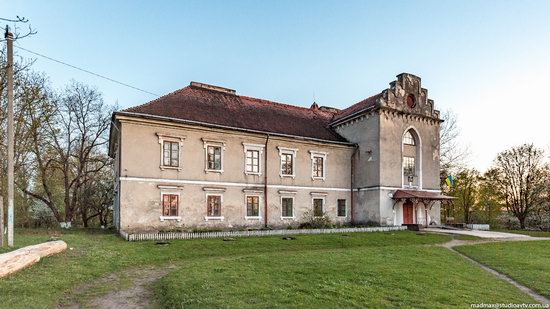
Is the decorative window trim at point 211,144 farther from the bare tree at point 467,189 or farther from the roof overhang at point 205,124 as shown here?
the bare tree at point 467,189

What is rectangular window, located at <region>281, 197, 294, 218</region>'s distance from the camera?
23.8m

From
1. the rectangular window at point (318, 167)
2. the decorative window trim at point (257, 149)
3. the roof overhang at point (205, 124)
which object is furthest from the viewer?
the rectangular window at point (318, 167)

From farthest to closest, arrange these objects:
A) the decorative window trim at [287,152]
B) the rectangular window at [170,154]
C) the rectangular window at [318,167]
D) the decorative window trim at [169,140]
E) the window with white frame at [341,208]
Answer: the window with white frame at [341,208] < the rectangular window at [318,167] < the decorative window trim at [287,152] < the rectangular window at [170,154] < the decorative window trim at [169,140]

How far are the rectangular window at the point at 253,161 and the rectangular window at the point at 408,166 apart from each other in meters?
11.2

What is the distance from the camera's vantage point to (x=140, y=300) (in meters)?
7.81

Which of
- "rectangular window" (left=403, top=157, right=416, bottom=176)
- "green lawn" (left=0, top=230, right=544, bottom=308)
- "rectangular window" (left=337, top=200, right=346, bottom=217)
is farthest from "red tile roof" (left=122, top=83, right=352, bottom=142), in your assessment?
"green lawn" (left=0, top=230, right=544, bottom=308)

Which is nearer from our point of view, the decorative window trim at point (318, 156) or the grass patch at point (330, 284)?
the grass patch at point (330, 284)

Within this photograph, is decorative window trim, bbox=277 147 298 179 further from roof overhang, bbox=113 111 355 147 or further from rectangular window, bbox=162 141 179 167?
rectangular window, bbox=162 141 179 167

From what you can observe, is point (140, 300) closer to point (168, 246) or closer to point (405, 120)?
point (168, 246)

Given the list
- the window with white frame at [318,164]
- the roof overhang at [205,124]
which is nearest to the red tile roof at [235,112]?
the roof overhang at [205,124]

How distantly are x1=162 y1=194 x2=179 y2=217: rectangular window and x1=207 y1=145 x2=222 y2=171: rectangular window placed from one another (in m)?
2.78

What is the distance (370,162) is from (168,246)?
52.8ft

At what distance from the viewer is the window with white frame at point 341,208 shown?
26.2 meters

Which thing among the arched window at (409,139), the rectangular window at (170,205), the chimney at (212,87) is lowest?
the rectangular window at (170,205)
